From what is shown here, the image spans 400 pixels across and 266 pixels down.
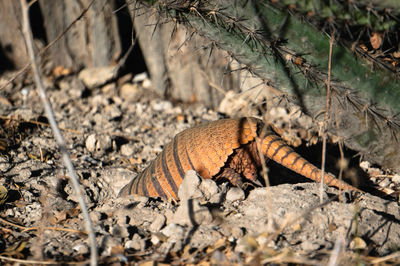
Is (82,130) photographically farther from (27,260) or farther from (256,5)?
(256,5)

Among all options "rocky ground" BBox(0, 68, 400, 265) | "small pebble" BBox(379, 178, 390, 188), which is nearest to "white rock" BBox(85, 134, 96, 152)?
"rocky ground" BBox(0, 68, 400, 265)

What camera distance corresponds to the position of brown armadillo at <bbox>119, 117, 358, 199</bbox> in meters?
3.12

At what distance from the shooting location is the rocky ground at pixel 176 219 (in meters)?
2.38

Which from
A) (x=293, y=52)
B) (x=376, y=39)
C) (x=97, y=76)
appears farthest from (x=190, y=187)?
(x=97, y=76)

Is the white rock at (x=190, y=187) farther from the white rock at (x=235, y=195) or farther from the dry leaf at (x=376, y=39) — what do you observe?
the dry leaf at (x=376, y=39)

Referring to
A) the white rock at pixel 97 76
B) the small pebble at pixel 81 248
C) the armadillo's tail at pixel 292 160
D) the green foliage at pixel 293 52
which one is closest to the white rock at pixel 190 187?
the armadillo's tail at pixel 292 160

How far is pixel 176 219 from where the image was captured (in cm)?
265

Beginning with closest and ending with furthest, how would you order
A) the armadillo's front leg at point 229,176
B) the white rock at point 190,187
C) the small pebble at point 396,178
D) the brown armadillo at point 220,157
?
the white rock at point 190,187 < the brown armadillo at point 220,157 < the armadillo's front leg at point 229,176 < the small pebble at point 396,178

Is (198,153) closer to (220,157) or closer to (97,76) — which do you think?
(220,157)

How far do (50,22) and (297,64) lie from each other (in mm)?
3900

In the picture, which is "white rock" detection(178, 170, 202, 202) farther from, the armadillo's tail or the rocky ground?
the armadillo's tail

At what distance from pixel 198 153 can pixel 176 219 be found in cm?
67

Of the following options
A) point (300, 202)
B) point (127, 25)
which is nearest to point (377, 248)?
point (300, 202)

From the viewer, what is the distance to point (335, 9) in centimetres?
250
